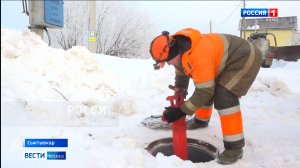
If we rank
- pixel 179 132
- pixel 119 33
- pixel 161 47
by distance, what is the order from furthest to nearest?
pixel 119 33, pixel 179 132, pixel 161 47

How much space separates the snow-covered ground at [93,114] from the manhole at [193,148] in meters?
0.08

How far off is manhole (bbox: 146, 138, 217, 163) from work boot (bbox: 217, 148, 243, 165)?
37 cm

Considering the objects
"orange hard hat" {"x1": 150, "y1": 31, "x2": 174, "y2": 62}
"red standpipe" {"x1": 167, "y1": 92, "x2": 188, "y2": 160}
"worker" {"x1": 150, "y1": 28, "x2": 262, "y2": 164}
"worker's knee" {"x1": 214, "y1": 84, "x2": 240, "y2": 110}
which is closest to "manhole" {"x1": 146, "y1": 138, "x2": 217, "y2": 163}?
"red standpipe" {"x1": 167, "y1": 92, "x2": 188, "y2": 160}

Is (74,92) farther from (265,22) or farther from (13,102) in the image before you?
(265,22)

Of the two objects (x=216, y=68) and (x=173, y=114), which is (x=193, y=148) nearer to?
(x=173, y=114)

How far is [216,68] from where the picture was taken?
2.80 metres

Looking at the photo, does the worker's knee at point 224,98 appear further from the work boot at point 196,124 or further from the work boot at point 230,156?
the work boot at point 196,124

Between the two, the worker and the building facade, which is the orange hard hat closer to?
the worker

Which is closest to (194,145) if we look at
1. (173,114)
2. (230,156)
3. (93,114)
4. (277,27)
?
(230,156)

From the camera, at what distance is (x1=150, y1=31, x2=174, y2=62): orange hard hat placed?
103 inches

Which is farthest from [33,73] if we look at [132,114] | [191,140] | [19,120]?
[191,140]

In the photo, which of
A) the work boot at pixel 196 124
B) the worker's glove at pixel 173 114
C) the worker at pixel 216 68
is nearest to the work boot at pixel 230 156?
the worker at pixel 216 68

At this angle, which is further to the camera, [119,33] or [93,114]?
[119,33]

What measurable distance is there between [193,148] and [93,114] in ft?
3.87
